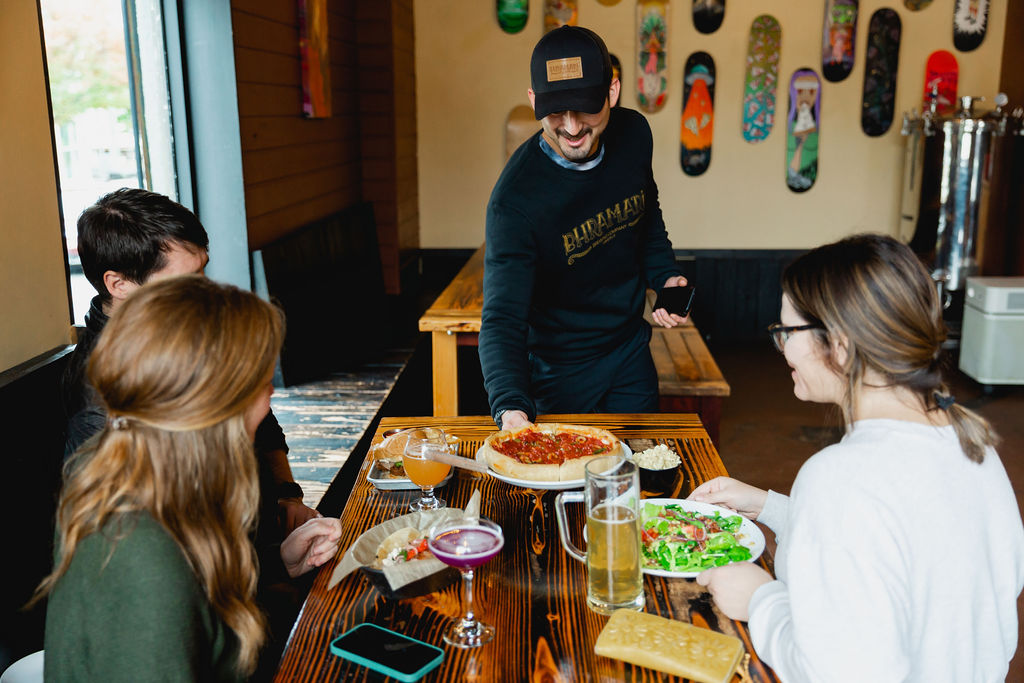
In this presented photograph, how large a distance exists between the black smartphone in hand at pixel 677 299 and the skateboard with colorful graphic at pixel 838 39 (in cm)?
478

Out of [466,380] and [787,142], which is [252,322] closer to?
[466,380]

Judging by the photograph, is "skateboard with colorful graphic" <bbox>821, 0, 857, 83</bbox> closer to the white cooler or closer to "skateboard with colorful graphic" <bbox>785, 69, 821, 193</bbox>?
"skateboard with colorful graphic" <bbox>785, 69, 821, 193</bbox>

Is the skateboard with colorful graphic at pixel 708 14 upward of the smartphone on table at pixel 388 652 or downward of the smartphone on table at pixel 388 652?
upward

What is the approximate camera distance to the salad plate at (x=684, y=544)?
1.38 meters

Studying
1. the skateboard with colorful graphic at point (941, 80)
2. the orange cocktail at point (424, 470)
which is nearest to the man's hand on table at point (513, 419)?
the orange cocktail at point (424, 470)

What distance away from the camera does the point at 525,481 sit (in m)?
1.67

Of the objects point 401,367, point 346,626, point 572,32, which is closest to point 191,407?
point 346,626

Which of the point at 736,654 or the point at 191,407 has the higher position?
the point at 191,407

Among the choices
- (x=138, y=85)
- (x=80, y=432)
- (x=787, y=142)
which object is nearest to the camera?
(x=80, y=432)

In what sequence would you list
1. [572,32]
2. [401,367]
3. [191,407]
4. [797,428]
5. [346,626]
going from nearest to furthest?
[191,407], [346,626], [572,32], [401,367], [797,428]

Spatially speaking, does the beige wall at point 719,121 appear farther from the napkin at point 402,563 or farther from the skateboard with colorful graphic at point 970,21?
the napkin at point 402,563

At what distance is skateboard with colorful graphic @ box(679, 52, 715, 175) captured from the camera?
252 inches

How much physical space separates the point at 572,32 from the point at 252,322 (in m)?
1.38

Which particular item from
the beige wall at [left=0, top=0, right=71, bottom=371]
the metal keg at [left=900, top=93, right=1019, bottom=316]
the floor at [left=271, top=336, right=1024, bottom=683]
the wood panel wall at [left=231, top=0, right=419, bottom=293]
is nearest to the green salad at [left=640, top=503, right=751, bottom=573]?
the floor at [left=271, top=336, right=1024, bottom=683]
